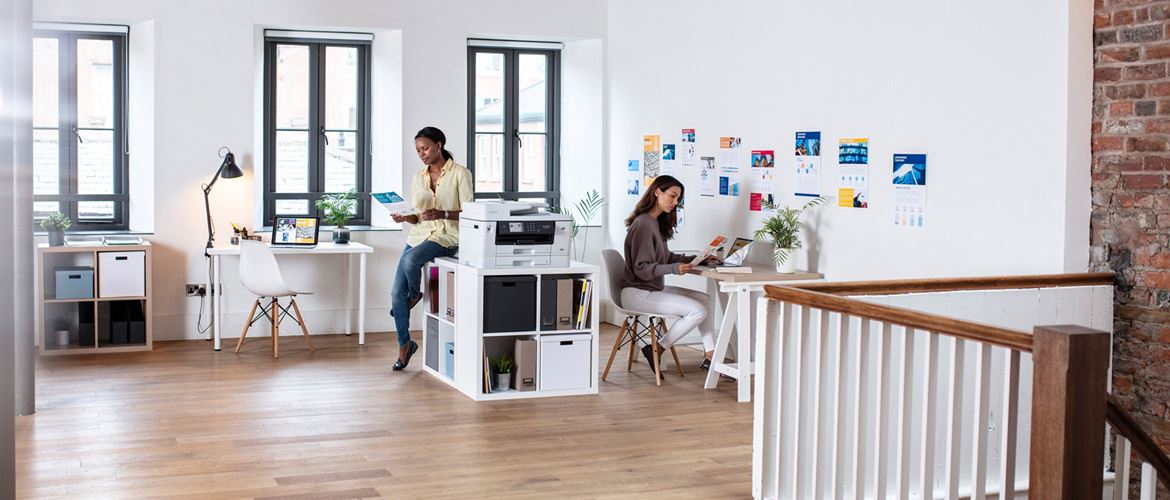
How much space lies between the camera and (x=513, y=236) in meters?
6.51

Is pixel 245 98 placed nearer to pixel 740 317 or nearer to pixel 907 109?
pixel 740 317

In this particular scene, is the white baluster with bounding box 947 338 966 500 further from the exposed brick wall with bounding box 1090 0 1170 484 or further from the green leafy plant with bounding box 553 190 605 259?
the green leafy plant with bounding box 553 190 605 259

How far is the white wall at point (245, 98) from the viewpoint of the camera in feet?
27.2

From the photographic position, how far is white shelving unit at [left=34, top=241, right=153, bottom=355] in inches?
307

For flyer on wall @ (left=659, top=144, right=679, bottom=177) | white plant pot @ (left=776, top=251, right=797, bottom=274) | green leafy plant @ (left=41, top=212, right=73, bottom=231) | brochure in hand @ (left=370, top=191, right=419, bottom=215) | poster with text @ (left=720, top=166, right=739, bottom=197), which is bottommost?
white plant pot @ (left=776, top=251, right=797, bottom=274)

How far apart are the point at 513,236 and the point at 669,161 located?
224 cm

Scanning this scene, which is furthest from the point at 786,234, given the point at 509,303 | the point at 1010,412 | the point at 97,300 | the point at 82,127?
the point at 82,127

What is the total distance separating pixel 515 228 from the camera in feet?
21.3

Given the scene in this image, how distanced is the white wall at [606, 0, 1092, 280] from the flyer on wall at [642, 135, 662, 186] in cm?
11

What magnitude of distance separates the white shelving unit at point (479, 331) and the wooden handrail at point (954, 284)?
2467 mm

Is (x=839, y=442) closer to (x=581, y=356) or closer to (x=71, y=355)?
(x=581, y=356)

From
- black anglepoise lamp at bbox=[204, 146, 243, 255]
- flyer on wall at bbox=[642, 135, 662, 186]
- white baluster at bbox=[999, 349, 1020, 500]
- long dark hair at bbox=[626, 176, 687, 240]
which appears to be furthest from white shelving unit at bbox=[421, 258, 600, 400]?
white baluster at bbox=[999, 349, 1020, 500]

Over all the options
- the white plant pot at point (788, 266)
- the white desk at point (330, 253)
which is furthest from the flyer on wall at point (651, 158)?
the white desk at point (330, 253)

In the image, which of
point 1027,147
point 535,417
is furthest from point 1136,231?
point 535,417
